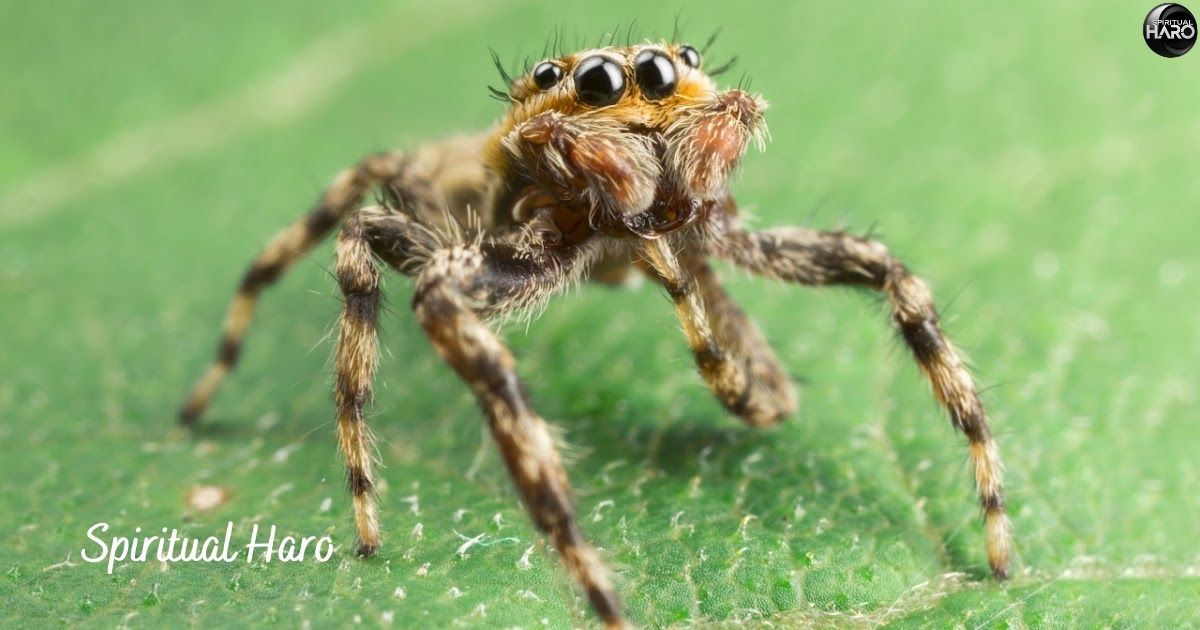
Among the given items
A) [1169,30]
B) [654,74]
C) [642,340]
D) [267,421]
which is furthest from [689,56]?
[1169,30]

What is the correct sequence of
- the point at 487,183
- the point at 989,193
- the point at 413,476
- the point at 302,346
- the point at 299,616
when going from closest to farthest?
1. the point at 299,616
2. the point at 413,476
3. the point at 487,183
4. the point at 302,346
5. the point at 989,193

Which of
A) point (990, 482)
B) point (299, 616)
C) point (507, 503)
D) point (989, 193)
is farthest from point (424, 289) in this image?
point (989, 193)

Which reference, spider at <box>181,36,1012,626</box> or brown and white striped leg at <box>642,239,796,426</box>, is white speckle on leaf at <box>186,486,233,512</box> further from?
brown and white striped leg at <box>642,239,796,426</box>

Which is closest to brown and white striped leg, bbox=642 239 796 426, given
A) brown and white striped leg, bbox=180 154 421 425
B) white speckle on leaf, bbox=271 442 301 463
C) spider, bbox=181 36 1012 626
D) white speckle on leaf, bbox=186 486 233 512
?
spider, bbox=181 36 1012 626

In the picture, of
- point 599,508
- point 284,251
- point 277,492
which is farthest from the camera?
point 284,251

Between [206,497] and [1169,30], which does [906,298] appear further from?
[1169,30]

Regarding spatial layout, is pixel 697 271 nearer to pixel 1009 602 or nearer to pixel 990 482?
pixel 990 482

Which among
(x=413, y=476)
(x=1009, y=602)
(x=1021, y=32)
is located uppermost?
(x=1021, y=32)
